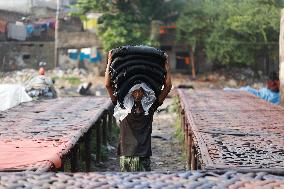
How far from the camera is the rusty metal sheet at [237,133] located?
479cm

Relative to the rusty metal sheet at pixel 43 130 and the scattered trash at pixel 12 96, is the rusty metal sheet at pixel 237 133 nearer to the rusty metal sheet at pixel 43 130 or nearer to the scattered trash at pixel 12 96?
the rusty metal sheet at pixel 43 130

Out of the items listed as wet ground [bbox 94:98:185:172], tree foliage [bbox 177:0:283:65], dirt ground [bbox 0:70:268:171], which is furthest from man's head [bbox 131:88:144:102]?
tree foliage [bbox 177:0:283:65]

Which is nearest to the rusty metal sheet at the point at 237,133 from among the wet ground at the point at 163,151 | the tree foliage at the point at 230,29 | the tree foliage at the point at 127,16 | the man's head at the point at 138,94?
the man's head at the point at 138,94

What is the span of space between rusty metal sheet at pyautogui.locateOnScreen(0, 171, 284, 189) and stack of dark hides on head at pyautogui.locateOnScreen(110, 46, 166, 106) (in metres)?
2.36

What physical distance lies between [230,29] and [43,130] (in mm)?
19665

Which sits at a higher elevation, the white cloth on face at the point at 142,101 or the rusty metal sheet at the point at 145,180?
the white cloth on face at the point at 142,101

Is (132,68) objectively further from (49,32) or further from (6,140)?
(49,32)

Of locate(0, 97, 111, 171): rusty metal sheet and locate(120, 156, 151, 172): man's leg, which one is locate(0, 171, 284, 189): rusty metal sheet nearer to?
locate(0, 97, 111, 171): rusty metal sheet

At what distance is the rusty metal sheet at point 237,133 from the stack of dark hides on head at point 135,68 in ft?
2.93

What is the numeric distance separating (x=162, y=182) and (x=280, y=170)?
1169mm

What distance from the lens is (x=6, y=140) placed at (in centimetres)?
595

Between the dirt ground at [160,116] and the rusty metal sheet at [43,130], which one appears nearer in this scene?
the rusty metal sheet at [43,130]

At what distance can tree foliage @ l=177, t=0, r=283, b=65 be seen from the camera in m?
23.4

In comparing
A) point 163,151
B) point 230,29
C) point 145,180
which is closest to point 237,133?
point 145,180
